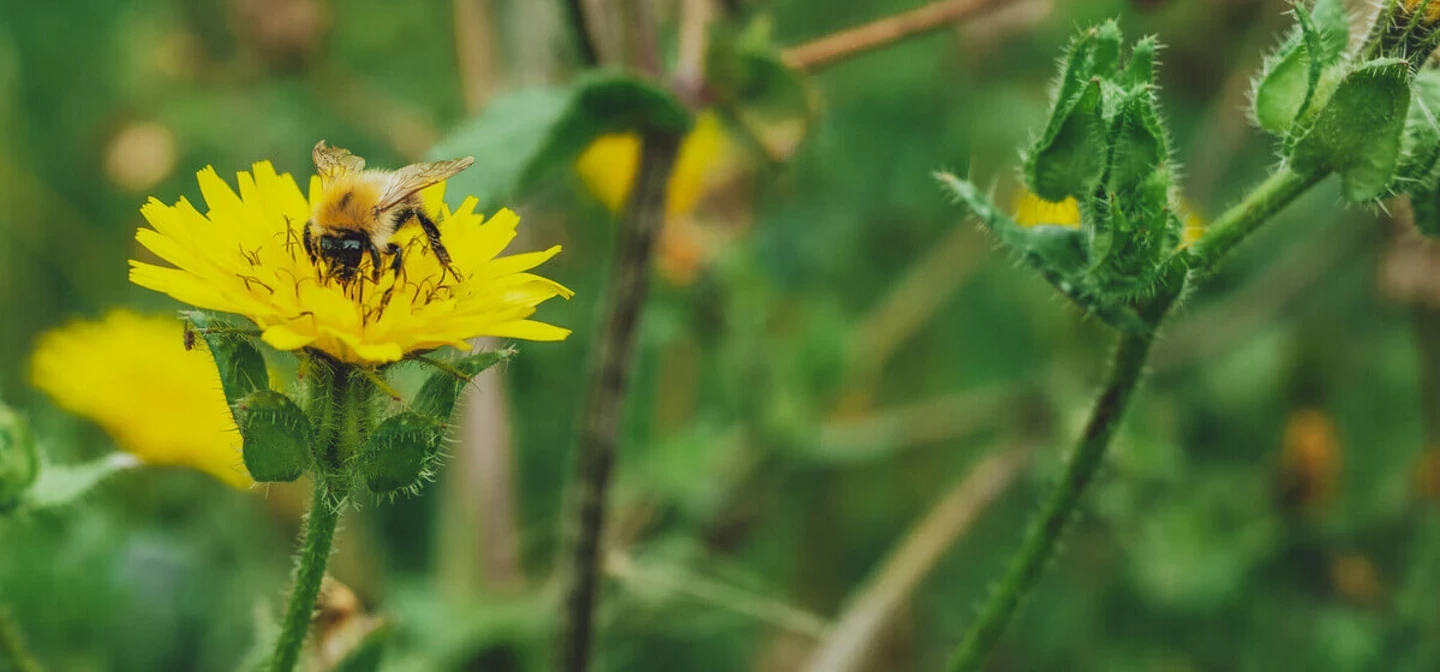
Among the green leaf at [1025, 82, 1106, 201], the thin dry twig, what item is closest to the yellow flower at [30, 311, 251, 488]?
the thin dry twig

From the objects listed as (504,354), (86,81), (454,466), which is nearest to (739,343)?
(454,466)

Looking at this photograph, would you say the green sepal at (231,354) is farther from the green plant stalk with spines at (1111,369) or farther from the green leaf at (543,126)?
the green plant stalk with spines at (1111,369)

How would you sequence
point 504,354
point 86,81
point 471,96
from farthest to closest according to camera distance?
point 86,81
point 471,96
point 504,354

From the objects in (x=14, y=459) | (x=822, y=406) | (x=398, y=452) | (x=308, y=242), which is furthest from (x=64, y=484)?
(x=822, y=406)

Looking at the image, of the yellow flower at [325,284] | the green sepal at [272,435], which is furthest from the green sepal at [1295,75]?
the green sepal at [272,435]

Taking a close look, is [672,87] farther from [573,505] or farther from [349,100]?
[349,100]
